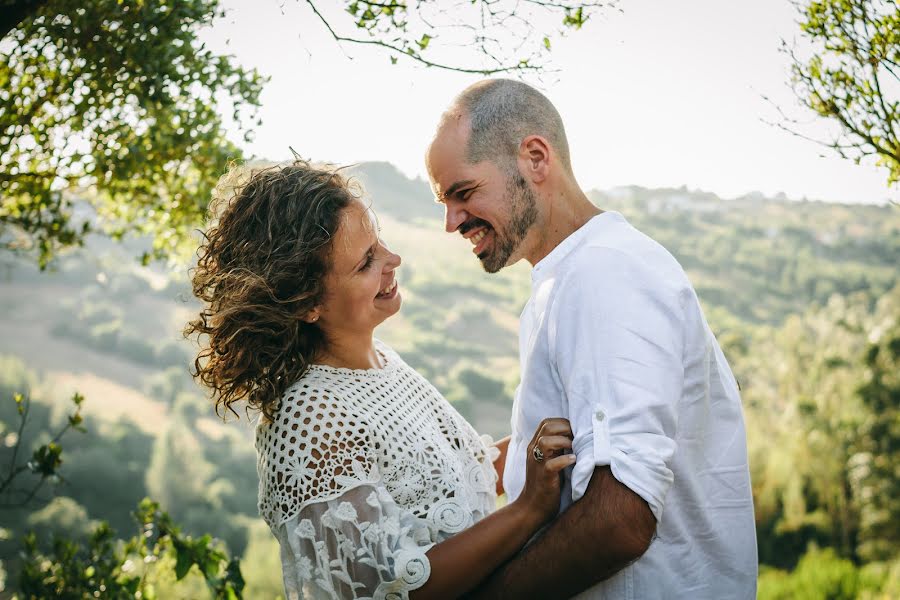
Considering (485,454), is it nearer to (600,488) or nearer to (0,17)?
(600,488)

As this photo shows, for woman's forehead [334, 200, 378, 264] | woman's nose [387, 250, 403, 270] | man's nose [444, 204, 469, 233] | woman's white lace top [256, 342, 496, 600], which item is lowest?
woman's white lace top [256, 342, 496, 600]

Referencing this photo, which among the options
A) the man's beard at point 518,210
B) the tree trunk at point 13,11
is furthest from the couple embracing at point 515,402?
the tree trunk at point 13,11

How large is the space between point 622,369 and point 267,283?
1.22m

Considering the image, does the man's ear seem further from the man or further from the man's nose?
the man's nose

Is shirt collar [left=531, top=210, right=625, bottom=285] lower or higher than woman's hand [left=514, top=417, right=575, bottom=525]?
higher

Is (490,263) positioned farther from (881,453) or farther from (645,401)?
(881,453)

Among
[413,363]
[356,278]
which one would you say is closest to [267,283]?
[356,278]

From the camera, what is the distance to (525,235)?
2451mm

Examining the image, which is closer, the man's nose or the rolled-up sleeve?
the rolled-up sleeve

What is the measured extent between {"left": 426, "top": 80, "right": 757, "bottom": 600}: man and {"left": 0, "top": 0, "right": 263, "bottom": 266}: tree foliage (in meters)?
1.83

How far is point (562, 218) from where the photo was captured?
7.91 ft

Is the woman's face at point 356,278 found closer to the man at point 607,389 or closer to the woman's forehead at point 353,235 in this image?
the woman's forehead at point 353,235

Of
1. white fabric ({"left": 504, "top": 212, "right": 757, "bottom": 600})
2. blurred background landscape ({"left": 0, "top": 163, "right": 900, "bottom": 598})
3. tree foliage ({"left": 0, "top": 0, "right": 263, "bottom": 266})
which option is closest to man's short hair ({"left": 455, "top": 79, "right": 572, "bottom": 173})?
white fabric ({"left": 504, "top": 212, "right": 757, "bottom": 600})

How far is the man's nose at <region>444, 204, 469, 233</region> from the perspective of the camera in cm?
253
